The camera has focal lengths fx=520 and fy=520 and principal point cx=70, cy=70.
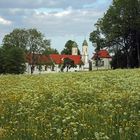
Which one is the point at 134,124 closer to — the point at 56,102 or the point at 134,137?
the point at 134,137

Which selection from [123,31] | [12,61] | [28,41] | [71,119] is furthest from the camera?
[28,41]

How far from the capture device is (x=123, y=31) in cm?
12500

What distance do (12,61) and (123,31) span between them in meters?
38.1

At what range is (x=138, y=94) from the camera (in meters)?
17.9

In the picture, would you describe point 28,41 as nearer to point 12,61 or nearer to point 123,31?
point 12,61

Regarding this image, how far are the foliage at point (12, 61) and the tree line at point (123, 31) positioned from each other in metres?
28.2

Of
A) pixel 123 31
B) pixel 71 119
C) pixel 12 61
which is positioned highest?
pixel 123 31

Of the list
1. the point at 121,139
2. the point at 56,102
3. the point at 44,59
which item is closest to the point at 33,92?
the point at 56,102

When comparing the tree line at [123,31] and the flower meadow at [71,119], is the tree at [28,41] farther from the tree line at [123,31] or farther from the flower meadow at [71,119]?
the flower meadow at [71,119]

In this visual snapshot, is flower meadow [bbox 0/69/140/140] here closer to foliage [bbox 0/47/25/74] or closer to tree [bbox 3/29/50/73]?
foliage [bbox 0/47/25/74]

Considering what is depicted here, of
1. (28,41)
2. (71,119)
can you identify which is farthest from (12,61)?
(71,119)

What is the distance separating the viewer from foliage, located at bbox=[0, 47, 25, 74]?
14612 centimetres

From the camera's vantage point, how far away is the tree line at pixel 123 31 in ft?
411

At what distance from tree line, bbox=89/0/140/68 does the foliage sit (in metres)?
28.2
